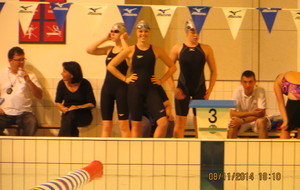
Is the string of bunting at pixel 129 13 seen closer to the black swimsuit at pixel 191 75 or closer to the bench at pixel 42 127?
the black swimsuit at pixel 191 75

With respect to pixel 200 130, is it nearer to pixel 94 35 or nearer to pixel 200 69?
pixel 200 69

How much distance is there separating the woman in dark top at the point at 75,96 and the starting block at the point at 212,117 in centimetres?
224

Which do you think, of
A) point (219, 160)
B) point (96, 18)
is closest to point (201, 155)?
point (219, 160)

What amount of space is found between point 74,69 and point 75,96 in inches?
14.7

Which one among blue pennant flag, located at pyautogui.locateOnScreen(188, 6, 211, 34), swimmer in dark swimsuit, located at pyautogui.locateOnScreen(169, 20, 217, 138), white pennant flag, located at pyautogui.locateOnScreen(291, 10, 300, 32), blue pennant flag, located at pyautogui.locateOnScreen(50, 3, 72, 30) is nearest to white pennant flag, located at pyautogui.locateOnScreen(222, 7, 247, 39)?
blue pennant flag, located at pyautogui.locateOnScreen(188, 6, 211, 34)

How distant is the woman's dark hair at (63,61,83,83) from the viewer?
314 inches

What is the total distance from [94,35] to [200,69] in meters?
1.90

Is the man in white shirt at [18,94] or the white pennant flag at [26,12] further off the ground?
the white pennant flag at [26,12]

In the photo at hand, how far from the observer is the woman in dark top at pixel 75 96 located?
7.89m

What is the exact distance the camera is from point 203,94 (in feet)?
24.8

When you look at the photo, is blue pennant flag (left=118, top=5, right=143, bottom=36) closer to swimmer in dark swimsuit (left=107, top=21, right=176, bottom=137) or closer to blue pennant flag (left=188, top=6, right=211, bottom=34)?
swimmer in dark swimsuit (left=107, top=21, right=176, bottom=137)

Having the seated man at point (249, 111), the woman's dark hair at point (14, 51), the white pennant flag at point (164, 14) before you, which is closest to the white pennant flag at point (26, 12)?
the woman's dark hair at point (14, 51)

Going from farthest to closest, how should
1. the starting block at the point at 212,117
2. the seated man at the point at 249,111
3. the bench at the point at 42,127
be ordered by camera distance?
the bench at the point at 42,127, the seated man at the point at 249,111, the starting block at the point at 212,117

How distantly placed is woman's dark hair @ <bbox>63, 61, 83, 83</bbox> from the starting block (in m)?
2.33
